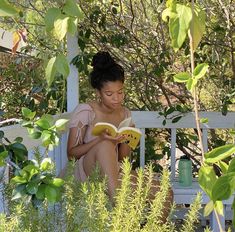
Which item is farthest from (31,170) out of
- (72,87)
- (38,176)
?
(72,87)

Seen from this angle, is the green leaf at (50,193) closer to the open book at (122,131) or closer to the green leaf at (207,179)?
the green leaf at (207,179)

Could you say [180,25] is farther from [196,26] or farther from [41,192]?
[41,192]

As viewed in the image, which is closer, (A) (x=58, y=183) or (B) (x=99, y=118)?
(A) (x=58, y=183)

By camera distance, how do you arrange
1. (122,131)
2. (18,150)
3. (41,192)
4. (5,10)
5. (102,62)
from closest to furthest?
(5,10) → (41,192) → (18,150) → (122,131) → (102,62)

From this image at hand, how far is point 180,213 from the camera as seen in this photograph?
4.40 m

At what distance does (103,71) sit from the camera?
144 inches

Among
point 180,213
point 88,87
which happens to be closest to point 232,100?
point 180,213

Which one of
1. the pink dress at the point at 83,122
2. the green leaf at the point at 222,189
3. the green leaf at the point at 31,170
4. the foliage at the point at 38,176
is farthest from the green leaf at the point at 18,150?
the pink dress at the point at 83,122

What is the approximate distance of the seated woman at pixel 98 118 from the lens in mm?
3354

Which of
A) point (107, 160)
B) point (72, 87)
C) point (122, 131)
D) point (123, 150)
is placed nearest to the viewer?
point (107, 160)

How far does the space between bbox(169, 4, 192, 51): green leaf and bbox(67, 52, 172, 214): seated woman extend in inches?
75.6

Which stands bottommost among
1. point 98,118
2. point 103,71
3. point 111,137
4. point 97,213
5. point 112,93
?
point 97,213

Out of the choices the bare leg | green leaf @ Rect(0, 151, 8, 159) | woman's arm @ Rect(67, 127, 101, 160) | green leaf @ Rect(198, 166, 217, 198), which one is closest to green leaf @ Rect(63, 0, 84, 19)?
green leaf @ Rect(0, 151, 8, 159)

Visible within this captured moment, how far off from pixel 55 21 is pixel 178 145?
329 centimetres
